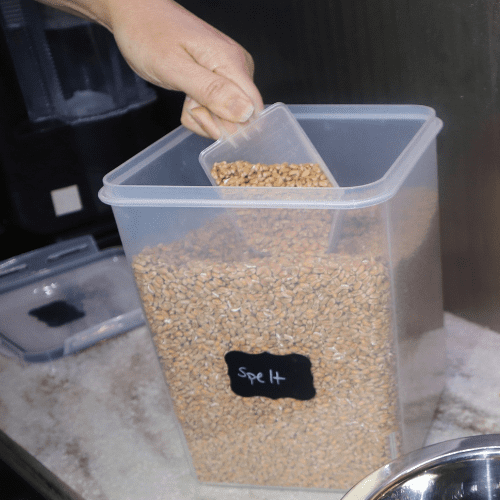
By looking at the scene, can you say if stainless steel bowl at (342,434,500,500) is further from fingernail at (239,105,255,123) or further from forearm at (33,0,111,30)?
forearm at (33,0,111,30)

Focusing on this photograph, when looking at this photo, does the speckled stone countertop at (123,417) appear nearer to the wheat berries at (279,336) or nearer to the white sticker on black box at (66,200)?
the wheat berries at (279,336)

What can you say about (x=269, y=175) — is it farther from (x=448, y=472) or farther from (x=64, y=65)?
(x=64, y=65)

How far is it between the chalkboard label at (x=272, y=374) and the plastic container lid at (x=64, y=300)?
1.23 feet

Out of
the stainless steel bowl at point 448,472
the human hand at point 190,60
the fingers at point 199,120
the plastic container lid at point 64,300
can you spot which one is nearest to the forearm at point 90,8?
the human hand at point 190,60

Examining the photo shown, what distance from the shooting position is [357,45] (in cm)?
72

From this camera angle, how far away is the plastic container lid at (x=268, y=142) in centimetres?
62

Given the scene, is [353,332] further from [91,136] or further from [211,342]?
[91,136]

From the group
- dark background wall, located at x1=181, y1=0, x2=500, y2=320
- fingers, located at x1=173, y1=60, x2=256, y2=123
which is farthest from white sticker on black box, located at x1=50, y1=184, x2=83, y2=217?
fingers, located at x1=173, y1=60, x2=256, y2=123

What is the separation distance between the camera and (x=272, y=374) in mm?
576

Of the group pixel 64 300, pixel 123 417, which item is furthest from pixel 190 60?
pixel 64 300

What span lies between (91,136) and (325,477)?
0.68 metres

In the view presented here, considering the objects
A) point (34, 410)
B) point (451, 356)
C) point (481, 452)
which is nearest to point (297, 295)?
point (481, 452)

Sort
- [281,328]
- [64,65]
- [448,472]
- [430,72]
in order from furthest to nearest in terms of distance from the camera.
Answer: [64,65] < [430,72] < [281,328] < [448,472]

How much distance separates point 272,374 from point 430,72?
1.27ft
